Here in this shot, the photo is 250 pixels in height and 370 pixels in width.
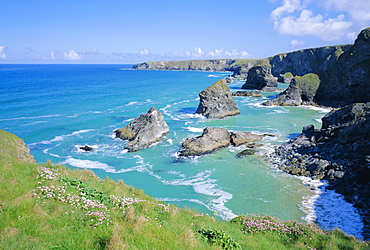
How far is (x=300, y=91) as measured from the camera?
2904 inches

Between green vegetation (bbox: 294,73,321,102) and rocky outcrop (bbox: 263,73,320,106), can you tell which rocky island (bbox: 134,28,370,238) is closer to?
green vegetation (bbox: 294,73,321,102)

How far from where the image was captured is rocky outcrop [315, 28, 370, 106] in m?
60.4

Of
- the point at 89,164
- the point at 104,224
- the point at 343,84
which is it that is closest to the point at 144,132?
the point at 89,164

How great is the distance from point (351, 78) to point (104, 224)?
2861 inches

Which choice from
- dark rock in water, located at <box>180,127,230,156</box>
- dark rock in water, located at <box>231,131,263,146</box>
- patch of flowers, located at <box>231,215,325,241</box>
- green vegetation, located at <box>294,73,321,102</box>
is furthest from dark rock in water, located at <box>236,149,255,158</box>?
green vegetation, located at <box>294,73,321,102</box>

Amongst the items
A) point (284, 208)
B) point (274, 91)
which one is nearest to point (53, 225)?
point (284, 208)

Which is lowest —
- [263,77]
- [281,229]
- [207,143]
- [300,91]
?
[207,143]

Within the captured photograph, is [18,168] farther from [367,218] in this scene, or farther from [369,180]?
[369,180]

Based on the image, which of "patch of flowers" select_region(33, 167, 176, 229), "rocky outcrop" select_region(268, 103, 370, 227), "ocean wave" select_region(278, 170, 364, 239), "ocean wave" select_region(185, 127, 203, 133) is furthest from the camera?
"ocean wave" select_region(185, 127, 203, 133)

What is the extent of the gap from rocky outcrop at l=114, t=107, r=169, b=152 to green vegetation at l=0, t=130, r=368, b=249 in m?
22.3

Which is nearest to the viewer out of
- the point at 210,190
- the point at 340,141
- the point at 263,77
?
the point at 210,190

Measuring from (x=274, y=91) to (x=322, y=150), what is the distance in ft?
257

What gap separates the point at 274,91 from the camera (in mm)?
103875

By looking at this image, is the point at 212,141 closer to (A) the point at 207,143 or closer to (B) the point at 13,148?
(A) the point at 207,143
